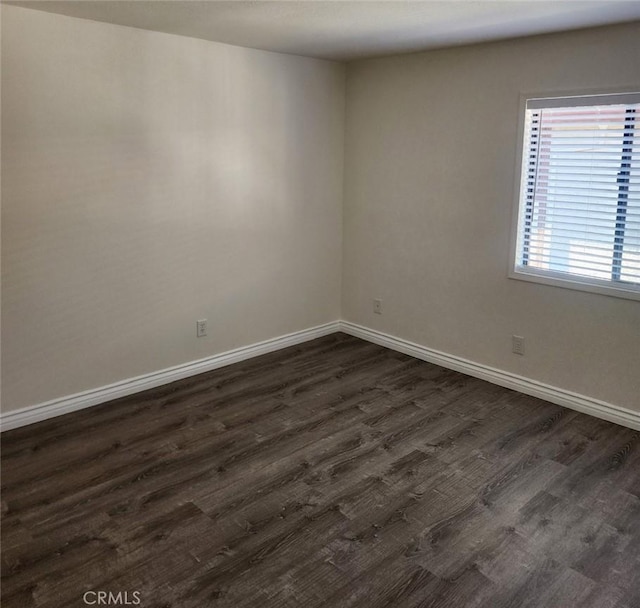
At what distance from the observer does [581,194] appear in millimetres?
3555

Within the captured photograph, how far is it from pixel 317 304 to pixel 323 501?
2474 millimetres

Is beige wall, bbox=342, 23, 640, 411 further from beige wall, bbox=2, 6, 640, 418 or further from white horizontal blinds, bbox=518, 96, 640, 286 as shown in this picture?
white horizontal blinds, bbox=518, 96, 640, 286

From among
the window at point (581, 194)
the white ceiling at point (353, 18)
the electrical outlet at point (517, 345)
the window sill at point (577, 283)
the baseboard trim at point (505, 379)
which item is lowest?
the baseboard trim at point (505, 379)

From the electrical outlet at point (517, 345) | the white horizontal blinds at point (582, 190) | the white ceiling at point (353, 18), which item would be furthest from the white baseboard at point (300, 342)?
the white ceiling at point (353, 18)

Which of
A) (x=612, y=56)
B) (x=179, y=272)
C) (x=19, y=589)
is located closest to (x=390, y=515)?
(x=19, y=589)

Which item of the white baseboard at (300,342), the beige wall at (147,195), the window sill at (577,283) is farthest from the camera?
the white baseboard at (300,342)

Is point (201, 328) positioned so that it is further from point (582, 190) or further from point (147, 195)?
point (582, 190)

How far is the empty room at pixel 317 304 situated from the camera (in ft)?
8.04

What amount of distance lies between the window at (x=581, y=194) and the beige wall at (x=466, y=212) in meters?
0.09

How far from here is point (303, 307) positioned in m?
4.95

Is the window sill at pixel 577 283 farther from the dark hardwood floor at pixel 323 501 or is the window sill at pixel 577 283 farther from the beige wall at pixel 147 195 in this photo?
the beige wall at pixel 147 195

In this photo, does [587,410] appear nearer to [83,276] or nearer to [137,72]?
[83,276]

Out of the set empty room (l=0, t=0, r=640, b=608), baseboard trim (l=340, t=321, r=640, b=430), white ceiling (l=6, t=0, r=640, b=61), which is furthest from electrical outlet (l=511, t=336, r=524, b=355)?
white ceiling (l=6, t=0, r=640, b=61)

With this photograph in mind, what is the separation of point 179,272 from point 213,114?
1.10 meters
